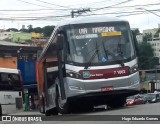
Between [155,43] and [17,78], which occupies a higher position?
[17,78]

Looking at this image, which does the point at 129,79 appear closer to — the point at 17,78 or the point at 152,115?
Result: the point at 152,115

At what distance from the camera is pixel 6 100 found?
23922 millimetres

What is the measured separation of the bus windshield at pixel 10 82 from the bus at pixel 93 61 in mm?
7277

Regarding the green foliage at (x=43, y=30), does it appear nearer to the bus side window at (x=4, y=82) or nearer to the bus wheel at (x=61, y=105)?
the bus side window at (x=4, y=82)

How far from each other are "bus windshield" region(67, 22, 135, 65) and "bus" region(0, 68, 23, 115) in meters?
8.21

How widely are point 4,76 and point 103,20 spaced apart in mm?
9061

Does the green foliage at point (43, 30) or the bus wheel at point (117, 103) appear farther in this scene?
the green foliage at point (43, 30)

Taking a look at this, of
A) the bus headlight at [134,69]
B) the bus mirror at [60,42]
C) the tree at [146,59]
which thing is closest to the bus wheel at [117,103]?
the bus headlight at [134,69]

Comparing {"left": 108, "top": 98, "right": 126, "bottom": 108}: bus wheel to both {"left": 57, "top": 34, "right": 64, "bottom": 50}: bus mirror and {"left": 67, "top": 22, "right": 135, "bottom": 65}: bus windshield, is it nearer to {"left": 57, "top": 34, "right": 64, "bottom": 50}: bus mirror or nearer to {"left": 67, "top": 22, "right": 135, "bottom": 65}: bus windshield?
{"left": 67, "top": 22, "right": 135, "bottom": 65}: bus windshield

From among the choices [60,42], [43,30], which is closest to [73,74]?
[60,42]

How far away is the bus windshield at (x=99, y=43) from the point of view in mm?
16250

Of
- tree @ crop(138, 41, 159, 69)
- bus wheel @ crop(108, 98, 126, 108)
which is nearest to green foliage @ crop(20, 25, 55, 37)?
tree @ crop(138, 41, 159, 69)

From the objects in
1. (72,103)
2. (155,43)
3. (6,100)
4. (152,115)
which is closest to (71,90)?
(72,103)

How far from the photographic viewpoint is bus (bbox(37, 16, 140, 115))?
16.1 metres
